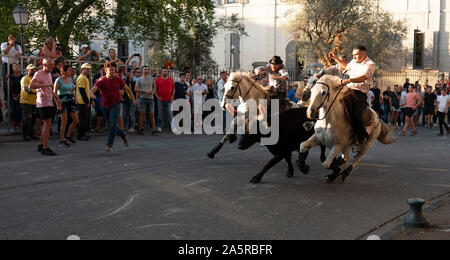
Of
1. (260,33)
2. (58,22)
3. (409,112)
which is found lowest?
(409,112)

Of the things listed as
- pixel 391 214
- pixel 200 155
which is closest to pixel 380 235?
pixel 391 214

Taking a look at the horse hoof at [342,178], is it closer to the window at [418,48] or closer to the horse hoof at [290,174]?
the horse hoof at [290,174]

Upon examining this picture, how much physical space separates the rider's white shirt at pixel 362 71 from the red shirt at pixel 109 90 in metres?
5.31

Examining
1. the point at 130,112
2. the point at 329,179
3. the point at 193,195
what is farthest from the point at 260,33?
the point at 193,195

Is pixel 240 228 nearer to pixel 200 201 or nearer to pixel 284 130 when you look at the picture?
pixel 200 201

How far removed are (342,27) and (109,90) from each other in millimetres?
31651

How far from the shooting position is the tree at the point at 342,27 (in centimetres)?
3991

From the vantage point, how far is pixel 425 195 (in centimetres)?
732

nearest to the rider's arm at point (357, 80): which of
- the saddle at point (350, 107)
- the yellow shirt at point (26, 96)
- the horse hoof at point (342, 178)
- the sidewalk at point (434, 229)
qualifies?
the saddle at point (350, 107)

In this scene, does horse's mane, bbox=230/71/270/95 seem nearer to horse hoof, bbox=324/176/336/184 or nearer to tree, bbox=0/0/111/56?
horse hoof, bbox=324/176/336/184

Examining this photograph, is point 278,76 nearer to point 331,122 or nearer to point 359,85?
point 359,85

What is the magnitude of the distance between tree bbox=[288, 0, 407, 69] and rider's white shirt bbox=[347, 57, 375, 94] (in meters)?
30.2

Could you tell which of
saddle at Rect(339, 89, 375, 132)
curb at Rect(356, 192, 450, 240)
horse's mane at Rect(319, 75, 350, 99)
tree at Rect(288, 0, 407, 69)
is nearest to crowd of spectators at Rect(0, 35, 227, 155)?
horse's mane at Rect(319, 75, 350, 99)

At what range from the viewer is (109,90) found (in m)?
11.4
